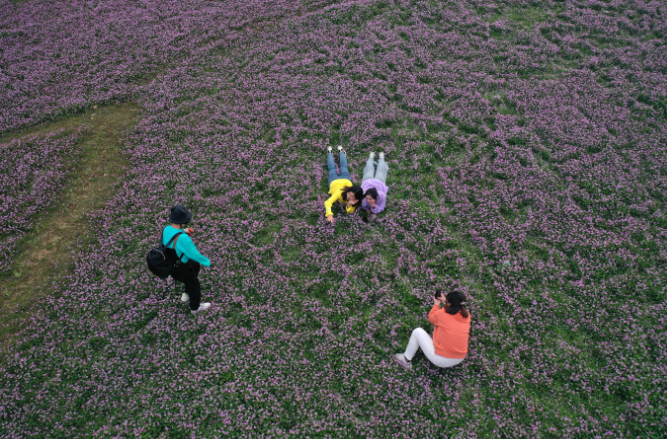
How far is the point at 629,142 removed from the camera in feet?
41.4

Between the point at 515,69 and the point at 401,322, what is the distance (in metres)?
12.7

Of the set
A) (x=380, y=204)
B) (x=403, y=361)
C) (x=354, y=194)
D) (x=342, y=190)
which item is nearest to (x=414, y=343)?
(x=403, y=361)

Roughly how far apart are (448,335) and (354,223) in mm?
4351

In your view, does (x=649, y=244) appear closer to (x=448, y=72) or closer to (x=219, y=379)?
(x=448, y=72)

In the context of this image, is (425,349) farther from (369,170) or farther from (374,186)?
(369,170)

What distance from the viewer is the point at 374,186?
35.2 ft

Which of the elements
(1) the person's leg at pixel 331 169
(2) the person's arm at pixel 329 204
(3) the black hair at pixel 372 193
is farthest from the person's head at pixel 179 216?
(1) the person's leg at pixel 331 169

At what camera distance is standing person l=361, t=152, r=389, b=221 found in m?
9.96

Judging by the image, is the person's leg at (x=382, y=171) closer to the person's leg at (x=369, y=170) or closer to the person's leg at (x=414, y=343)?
the person's leg at (x=369, y=170)

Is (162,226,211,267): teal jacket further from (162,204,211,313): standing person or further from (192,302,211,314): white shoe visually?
(192,302,211,314): white shoe

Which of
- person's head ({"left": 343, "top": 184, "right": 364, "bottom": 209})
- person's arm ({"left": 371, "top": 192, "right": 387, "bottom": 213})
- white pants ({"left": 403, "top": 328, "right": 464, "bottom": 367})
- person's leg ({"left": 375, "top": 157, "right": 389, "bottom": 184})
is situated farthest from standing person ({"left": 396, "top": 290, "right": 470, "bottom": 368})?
person's leg ({"left": 375, "top": 157, "right": 389, "bottom": 184})

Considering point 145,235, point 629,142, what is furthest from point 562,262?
point 145,235

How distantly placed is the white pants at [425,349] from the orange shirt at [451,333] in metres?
0.19

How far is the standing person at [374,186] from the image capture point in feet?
32.7
